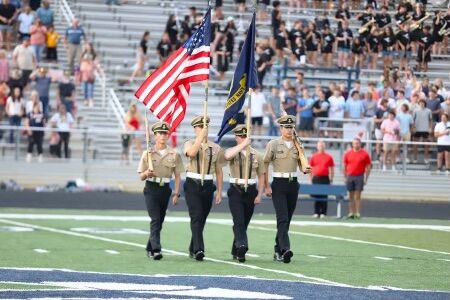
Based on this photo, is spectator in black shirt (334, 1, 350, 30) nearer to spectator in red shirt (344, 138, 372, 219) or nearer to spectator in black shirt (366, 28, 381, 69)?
spectator in black shirt (366, 28, 381, 69)

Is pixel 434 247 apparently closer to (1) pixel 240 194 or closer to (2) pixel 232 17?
(1) pixel 240 194

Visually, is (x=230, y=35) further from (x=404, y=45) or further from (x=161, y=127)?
(x=161, y=127)

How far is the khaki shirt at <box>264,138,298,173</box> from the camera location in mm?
18734

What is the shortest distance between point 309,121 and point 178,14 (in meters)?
8.04

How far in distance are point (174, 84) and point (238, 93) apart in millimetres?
913

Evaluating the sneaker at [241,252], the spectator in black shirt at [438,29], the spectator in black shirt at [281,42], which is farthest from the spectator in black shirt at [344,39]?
the sneaker at [241,252]

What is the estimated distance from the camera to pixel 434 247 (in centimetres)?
2197

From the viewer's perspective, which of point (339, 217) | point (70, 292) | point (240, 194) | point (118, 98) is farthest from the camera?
point (118, 98)

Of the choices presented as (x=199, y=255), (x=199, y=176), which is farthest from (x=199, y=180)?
(x=199, y=255)

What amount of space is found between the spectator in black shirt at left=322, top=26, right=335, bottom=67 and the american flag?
1801 cm

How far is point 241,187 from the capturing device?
61.3 feet

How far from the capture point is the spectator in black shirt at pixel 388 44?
118 ft

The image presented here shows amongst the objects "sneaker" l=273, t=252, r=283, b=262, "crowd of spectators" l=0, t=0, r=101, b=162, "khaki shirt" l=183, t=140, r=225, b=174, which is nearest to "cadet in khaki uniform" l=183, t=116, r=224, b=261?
"khaki shirt" l=183, t=140, r=225, b=174

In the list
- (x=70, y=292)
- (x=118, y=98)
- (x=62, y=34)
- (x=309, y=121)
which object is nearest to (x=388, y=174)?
(x=309, y=121)
